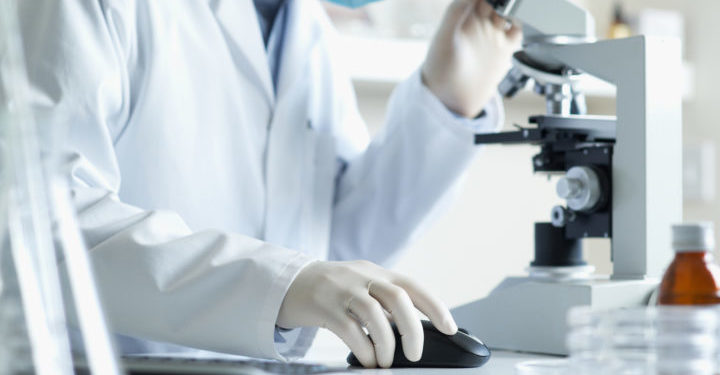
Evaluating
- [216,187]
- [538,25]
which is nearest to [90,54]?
[216,187]

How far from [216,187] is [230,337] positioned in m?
0.41

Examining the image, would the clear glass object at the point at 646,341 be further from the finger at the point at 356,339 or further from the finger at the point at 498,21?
the finger at the point at 498,21

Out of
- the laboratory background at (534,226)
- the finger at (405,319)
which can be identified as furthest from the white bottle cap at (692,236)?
the finger at (405,319)

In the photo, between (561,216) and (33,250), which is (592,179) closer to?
(561,216)

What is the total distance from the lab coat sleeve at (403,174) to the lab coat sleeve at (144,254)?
0.50m

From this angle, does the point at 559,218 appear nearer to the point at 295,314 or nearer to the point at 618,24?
the point at 295,314

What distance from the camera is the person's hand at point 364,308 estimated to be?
742mm

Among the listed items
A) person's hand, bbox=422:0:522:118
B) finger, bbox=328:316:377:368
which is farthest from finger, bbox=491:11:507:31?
finger, bbox=328:316:377:368

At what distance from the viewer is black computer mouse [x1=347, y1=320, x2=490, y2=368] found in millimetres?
766

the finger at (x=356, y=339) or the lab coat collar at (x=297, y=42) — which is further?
the lab coat collar at (x=297, y=42)

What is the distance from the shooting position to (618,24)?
7.67 ft

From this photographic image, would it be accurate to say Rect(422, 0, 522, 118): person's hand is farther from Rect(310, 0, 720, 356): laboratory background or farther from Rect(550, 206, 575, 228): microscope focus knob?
Rect(310, 0, 720, 356): laboratory background

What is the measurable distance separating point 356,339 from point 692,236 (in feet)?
0.98

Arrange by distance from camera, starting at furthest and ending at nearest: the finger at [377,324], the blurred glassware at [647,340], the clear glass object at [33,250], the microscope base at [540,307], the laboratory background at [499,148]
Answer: the laboratory background at [499,148] < the microscope base at [540,307] < the finger at [377,324] < the blurred glassware at [647,340] < the clear glass object at [33,250]
